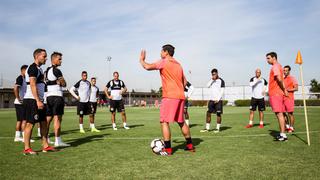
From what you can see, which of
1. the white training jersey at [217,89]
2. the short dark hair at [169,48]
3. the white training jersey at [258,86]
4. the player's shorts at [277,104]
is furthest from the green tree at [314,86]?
the short dark hair at [169,48]

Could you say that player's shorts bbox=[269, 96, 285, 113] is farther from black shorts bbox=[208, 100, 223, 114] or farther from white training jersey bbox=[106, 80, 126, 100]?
white training jersey bbox=[106, 80, 126, 100]

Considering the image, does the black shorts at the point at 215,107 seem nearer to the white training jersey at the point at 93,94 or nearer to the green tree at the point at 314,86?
the white training jersey at the point at 93,94

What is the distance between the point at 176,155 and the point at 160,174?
1.87m

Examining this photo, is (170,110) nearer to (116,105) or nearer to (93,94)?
(116,105)

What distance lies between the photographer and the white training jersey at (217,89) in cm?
1205

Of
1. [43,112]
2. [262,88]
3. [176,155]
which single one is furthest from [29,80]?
[262,88]

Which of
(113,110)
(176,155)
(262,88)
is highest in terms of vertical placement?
(262,88)

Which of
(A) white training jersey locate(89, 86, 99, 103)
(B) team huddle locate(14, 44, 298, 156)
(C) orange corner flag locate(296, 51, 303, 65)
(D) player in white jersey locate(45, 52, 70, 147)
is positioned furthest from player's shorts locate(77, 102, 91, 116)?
(C) orange corner flag locate(296, 51, 303, 65)

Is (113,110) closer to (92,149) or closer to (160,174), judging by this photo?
(92,149)

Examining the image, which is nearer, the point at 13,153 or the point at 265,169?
the point at 265,169

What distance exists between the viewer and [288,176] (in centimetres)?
459

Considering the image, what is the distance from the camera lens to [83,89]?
1315 cm

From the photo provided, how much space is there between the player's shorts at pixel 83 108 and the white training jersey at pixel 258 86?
7.97 metres

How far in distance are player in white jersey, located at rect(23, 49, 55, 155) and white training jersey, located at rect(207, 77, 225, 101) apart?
7.15 m
